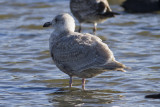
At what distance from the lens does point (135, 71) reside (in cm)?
889

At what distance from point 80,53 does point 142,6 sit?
28.2 ft

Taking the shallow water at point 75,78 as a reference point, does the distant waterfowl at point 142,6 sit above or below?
above

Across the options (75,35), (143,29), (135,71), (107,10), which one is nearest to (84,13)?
(107,10)

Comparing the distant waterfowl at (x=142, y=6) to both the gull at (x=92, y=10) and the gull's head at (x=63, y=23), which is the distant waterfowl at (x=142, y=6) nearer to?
the gull at (x=92, y=10)

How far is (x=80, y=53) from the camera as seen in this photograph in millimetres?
7398

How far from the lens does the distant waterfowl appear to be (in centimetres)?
1556

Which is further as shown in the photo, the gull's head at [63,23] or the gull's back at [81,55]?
the gull's head at [63,23]

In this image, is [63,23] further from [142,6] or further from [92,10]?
[142,6]

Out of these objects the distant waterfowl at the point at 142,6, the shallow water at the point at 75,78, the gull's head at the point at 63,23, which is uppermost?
the gull's head at the point at 63,23

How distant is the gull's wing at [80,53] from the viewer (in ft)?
23.8

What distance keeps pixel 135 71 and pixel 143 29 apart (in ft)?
13.5

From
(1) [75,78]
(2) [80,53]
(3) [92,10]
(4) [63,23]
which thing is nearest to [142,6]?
(3) [92,10]

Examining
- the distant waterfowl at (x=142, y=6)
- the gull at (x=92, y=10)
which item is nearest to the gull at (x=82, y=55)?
the gull at (x=92, y=10)

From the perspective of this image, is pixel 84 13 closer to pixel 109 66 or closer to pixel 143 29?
pixel 143 29
